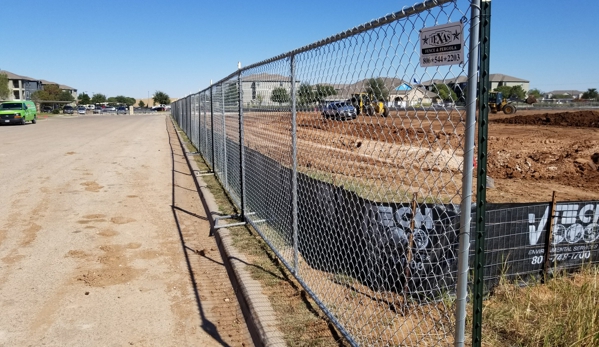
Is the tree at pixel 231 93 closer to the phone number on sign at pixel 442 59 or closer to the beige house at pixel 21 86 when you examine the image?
the phone number on sign at pixel 442 59

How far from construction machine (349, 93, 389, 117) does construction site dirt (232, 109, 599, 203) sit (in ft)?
0.14

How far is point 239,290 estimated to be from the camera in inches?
191

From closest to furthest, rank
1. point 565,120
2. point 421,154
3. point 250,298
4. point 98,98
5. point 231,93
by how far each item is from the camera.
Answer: point 250,298 → point 231,93 → point 421,154 → point 565,120 → point 98,98

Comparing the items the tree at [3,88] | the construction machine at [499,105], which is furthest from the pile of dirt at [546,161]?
the tree at [3,88]

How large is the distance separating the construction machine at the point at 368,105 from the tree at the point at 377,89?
0.13 ft

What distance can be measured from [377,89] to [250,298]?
7.96 ft

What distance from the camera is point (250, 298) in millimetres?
4359

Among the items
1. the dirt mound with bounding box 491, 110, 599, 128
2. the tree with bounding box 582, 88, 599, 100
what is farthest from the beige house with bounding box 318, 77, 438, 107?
the tree with bounding box 582, 88, 599, 100

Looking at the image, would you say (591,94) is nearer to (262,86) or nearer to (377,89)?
(262,86)

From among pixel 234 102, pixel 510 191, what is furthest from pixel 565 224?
pixel 510 191

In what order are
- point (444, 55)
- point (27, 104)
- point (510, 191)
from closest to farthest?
point (444, 55), point (510, 191), point (27, 104)

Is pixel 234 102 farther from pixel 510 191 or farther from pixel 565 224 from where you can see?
pixel 510 191

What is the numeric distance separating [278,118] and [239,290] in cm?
183

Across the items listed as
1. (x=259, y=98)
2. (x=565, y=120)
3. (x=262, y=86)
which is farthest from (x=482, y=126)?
(x=565, y=120)
